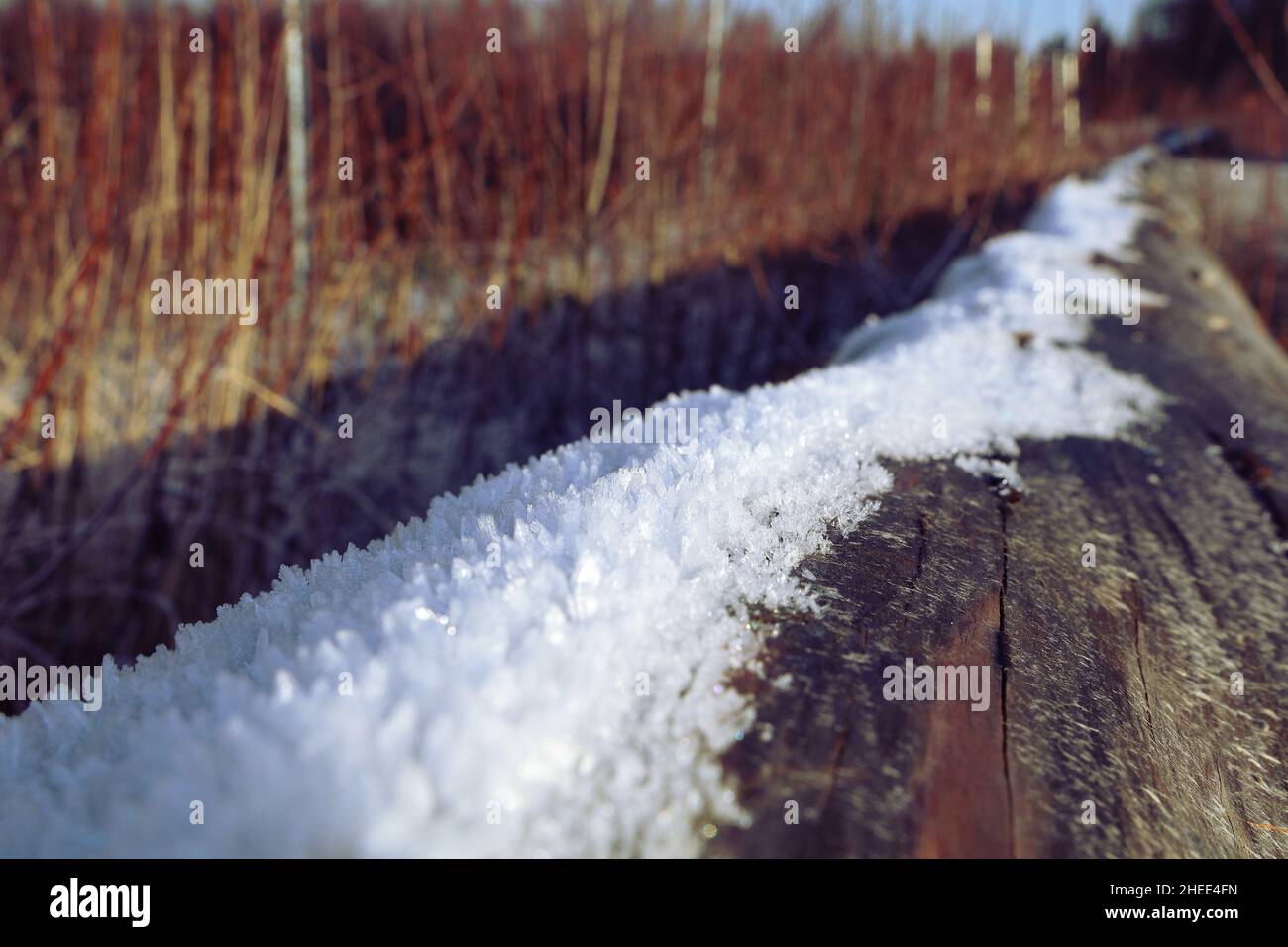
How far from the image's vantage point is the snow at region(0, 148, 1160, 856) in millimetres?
426

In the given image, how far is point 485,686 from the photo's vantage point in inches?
18.9

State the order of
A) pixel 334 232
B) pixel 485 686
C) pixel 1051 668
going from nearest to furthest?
pixel 485 686, pixel 1051 668, pixel 334 232

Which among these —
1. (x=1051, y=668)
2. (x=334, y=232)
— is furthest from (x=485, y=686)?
(x=334, y=232)

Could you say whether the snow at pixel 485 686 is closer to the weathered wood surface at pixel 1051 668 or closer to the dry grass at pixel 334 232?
the weathered wood surface at pixel 1051 668

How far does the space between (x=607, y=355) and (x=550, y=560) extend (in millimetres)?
2800

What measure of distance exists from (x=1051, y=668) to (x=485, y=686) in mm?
474

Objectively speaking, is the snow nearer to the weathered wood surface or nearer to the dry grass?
the weathered wood surface

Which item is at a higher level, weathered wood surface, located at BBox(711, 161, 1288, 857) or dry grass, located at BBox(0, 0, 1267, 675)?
dry grass, located at BBox(0, 0, 1267, 675)

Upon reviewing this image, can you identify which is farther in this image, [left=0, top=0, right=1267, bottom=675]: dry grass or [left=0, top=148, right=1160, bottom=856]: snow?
[left=0, top=0, right=1267, bottom=675]: dry grass

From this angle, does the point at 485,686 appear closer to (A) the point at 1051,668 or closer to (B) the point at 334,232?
(A) the point at 1051,668

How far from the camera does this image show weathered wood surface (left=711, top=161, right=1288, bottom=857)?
0.51 meters

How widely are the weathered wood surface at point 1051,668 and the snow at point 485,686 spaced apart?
0.14 ft

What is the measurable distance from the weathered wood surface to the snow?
42 millimetres

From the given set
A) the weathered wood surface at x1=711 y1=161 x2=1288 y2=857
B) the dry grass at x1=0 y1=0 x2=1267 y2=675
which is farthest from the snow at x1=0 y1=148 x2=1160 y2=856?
the dry grass at x1=0 y1=0 x2=1267 y2=675
